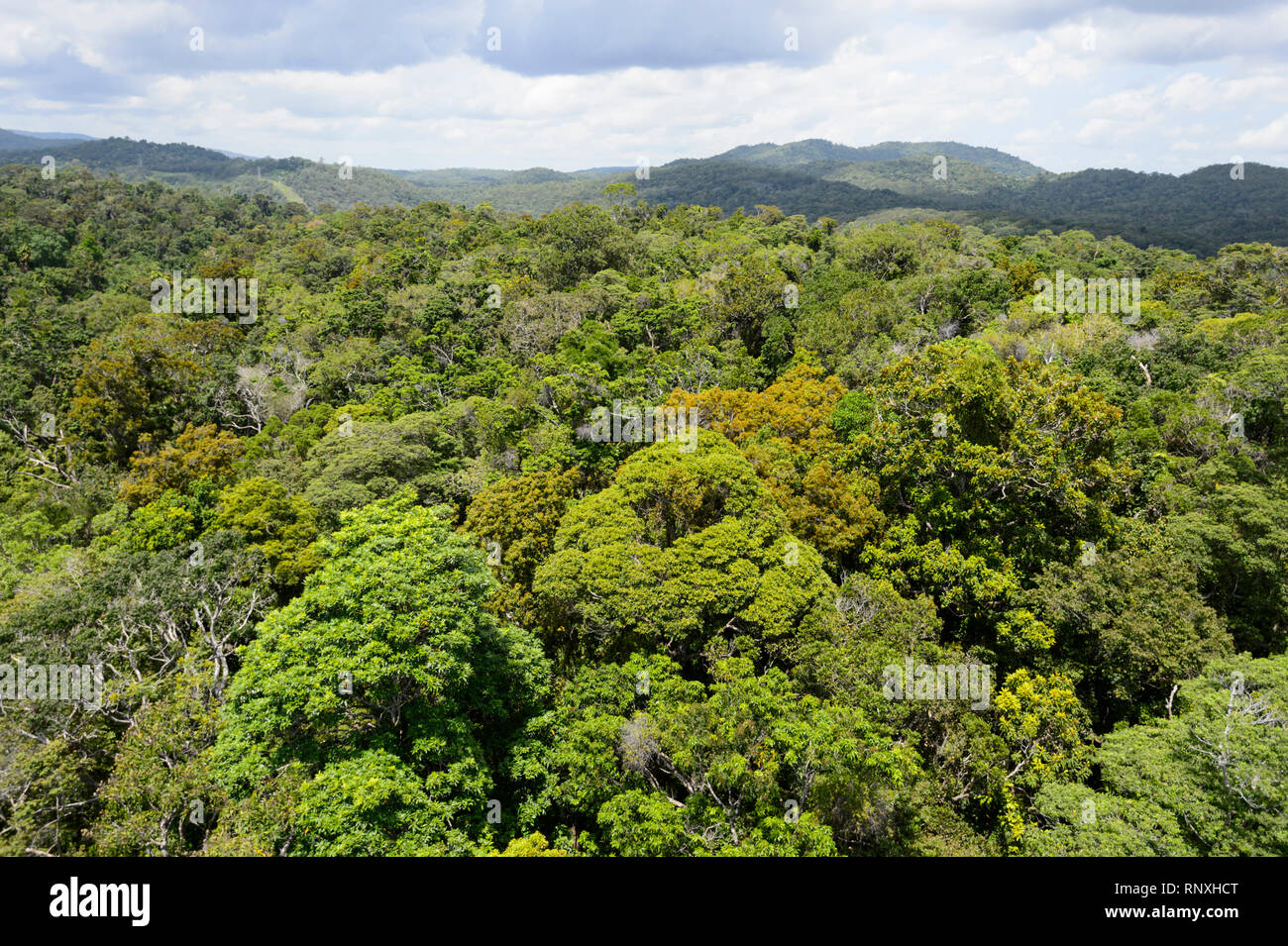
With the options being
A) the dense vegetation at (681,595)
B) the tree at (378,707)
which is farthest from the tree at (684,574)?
the tree at (378,707)

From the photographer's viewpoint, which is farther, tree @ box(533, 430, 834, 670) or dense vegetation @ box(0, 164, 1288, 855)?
tree @ box(533, 430, 834, 670)

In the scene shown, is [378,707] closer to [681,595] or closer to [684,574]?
[681,595]

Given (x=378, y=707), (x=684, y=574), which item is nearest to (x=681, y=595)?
Result: (x=684, y=574)

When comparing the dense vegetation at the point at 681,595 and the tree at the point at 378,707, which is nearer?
the tree at the point at 378,707

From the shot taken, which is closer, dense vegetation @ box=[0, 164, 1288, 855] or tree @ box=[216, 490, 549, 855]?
tree @ box=[216, 490, 549, 855]

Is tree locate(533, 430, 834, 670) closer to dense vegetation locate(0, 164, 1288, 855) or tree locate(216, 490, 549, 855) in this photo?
dense vegetation locate(0, 164, 1288, 855)

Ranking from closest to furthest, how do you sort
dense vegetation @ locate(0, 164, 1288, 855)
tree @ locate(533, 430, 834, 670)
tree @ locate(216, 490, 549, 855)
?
tree @ locate(216, 490, 549, 855)
dense vegetation @ locate(0, 164, 1288, 855)
tree @ locate(533, 430, 834, 670)

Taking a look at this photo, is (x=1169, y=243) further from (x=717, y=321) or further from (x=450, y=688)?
(x=450, y=688)

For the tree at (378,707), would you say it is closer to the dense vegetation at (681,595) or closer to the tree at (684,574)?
the dense vegetation at (681,595)

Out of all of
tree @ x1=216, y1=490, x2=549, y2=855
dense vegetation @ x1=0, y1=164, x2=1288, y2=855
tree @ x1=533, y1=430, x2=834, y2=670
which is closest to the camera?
tree @ x1=216, y1=490, x2=549, y2=855

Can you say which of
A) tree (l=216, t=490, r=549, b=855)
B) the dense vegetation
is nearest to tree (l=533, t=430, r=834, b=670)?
the dense vegetation
